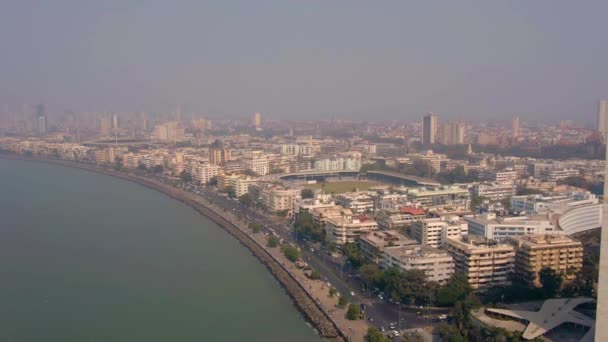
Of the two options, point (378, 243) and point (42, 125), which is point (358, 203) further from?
point (42, 125)

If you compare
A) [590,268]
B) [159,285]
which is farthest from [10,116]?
[590,268]

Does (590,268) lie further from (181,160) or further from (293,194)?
(181,160)

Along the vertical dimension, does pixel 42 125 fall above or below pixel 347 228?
above

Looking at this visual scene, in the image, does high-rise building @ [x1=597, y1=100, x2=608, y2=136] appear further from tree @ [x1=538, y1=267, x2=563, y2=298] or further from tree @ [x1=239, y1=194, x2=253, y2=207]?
tree @ [x1=538, y1=267, x2=563, y2=298]

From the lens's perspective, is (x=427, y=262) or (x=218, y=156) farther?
(x=218, y=156)

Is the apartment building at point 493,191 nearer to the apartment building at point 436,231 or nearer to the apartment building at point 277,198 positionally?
the apartment building at point 277,198

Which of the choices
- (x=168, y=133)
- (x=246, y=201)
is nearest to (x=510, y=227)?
(x=246, y=201)

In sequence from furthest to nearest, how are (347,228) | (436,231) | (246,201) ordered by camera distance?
1. (246,201)
2. (347,228)
3. (436,231)

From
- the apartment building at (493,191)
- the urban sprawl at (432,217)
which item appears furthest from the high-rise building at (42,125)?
the apartment building at (493,191)
